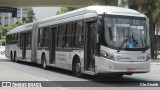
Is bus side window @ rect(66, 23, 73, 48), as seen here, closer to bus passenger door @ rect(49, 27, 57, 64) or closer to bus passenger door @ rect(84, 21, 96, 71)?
bus passenger door @ rect(84, 21, 96, 71)

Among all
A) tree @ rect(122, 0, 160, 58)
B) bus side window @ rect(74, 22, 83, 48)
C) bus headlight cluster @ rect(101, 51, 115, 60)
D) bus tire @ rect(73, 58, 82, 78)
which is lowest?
bus tire @ rect(73, 58, 82, 78)

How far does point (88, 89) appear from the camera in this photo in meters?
13.5

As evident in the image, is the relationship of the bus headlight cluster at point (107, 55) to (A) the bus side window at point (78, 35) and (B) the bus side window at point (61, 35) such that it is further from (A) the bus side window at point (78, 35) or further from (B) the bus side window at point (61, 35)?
(B) the bus side window at point (61, 35)

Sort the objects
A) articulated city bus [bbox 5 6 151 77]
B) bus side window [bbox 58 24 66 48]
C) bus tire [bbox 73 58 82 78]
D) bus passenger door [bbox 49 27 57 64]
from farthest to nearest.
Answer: bus passenger door [bbox 49 27 57 64] → bus side window [bbox 58 24 66 48] → bus tire [bbox 73 58 82 78] → articulated city bus [bbox 5 6 151 77]

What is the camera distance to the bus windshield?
15422 millimetres

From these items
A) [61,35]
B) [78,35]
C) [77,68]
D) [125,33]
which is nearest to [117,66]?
[125,33]

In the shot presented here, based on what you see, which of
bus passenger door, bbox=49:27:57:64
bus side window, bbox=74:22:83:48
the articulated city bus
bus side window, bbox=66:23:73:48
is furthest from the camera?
bus passenger door, bbox=49:27:57:64

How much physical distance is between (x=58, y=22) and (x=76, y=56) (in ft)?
11.8

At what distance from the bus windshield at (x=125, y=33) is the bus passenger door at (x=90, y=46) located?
37.1 inches

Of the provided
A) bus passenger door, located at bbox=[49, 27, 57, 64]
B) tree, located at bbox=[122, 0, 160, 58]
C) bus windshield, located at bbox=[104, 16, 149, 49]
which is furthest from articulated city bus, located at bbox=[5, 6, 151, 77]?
tree, located at bbox=[122, 0, 160, 58]

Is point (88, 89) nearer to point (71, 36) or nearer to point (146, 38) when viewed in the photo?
point (146, 38)

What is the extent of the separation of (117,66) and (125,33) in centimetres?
137

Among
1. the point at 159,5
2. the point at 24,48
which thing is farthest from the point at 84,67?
the point at 159,5

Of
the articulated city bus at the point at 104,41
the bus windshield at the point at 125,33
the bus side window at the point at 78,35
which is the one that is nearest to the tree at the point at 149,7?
the articulated city bus at the point at 104,41
